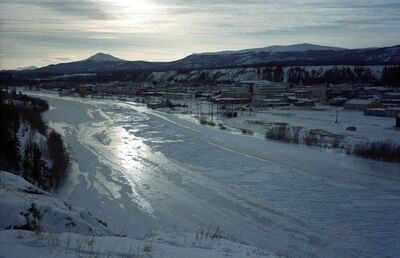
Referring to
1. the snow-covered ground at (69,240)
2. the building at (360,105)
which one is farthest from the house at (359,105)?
the snow-covered ground at (69,240)

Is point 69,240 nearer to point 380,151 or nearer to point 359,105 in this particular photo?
point 380,151

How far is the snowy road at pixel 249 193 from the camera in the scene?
8859 mm

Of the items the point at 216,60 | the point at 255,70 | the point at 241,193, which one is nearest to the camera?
the point at 241,193

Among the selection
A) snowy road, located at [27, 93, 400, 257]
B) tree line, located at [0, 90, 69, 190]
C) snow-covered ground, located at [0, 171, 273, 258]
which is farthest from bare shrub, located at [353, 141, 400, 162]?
snow-covered ground, located at [0, 171, 273, 258]

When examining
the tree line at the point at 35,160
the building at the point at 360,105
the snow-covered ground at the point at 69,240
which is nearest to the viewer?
the snow-covered ground at the point at 69,240

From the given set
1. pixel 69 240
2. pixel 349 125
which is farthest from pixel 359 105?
pixel 69 240

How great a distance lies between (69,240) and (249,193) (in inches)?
→ 317

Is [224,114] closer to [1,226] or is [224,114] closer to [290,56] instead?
[1,226]

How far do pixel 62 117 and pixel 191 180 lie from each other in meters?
20.3

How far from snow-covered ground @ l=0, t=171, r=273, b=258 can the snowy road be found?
2855 millimetres

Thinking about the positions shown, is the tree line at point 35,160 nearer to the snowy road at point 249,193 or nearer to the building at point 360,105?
the snowy road at point 249,193

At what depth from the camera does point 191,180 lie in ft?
42.7

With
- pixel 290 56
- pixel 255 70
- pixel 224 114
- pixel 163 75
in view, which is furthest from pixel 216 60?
pixel 224 114

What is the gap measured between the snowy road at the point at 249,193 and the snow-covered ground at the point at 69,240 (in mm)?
2855
